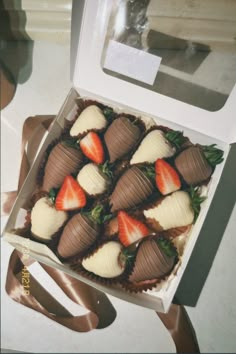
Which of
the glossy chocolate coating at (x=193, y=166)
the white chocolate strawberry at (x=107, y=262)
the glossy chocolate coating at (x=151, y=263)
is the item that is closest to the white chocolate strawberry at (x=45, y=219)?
the white chocolate strawberry at (x=107, y=262)

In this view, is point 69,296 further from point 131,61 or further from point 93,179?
point 131,61

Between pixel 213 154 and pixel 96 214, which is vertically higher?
pixel 213 154

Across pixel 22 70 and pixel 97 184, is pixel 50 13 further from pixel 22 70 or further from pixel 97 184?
pixel 97 184

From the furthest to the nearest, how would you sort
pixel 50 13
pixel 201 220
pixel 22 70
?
pixel 22 70
pixel 50 13
pixel 201 220

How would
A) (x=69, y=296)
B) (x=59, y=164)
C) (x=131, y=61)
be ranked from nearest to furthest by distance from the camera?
(x=131, y=61) < (x=59, y=164) < (x=69, y=296)

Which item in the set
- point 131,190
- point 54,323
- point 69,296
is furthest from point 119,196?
point 54,323

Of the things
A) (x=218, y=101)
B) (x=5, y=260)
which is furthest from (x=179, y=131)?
(x=5, y=260)
